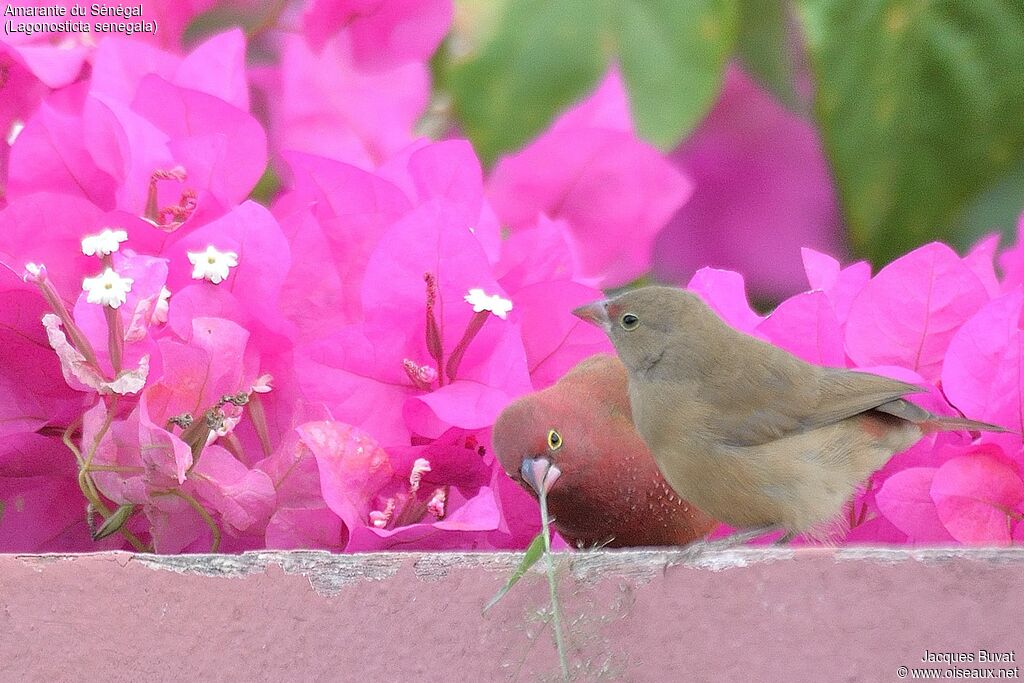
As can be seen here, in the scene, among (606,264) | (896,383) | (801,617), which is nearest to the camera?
(801,617)

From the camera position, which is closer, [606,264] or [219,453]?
[219,453]

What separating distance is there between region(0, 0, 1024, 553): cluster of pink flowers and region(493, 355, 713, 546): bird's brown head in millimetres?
16

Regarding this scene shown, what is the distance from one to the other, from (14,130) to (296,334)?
196 mm

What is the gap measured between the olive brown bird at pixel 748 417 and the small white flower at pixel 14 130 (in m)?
0.28

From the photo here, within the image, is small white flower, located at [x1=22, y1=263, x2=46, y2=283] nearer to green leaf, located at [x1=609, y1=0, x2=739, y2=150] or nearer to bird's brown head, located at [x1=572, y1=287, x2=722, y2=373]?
bird's brown head, located at [x1=572, y1=287, x2=722, y2=373]

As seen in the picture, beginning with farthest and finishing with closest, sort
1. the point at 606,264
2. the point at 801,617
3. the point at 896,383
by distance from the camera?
1. the point at 606,264
2. the point at 896,383
3. the point at 801,617

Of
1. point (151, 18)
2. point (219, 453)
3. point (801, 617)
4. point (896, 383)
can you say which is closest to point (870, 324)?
point (896, 383)

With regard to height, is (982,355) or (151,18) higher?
(151,18)

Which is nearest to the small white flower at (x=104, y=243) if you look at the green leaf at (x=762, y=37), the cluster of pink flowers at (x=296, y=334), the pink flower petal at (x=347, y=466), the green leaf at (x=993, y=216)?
the cluster of pink flowers at (x=296, y=334)

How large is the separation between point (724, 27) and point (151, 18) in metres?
0.31

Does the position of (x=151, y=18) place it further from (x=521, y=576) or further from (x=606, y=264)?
(x=521, y=576)

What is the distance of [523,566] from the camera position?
0.44 meters

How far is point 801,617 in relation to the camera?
43 cm

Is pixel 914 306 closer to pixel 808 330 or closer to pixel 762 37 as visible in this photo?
pixel 808 330
